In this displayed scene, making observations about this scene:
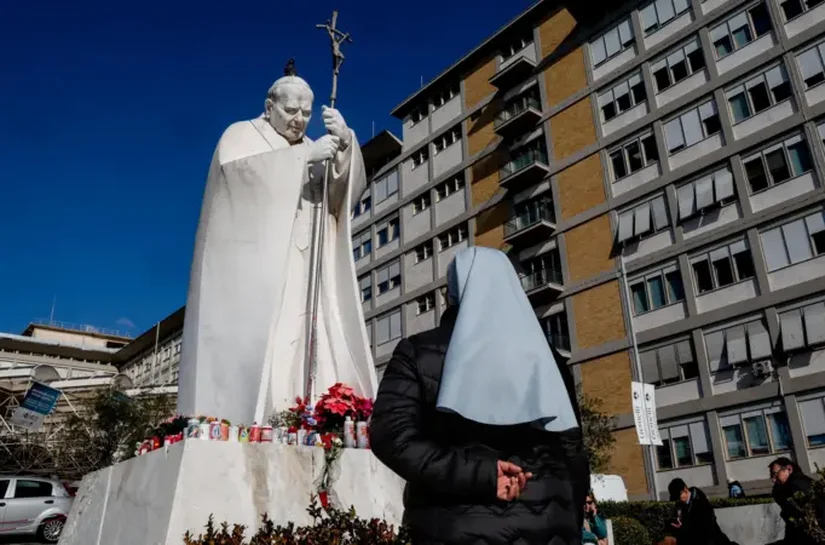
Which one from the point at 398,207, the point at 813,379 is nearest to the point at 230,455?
the point at 813,379

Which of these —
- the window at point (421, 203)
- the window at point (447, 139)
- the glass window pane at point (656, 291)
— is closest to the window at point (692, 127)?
the glass window pane at point (656, 291)

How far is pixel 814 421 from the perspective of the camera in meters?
23.3

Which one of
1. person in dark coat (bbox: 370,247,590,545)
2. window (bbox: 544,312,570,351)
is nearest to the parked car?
person in dark coat (bbox: 370,247,590,545)

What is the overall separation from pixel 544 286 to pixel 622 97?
944 centimetres

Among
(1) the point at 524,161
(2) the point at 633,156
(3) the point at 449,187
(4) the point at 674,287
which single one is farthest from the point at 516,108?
(4) the point at 674,287

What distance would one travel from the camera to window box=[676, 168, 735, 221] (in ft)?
90.6

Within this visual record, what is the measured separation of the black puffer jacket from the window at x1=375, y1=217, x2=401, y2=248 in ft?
139

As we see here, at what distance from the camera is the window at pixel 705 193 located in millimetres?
27625

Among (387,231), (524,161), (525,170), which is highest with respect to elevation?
(387,231)

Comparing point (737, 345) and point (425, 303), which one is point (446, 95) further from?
point (737, 345)

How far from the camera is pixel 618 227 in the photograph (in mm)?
31406

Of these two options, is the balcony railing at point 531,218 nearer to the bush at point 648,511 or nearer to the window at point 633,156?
the window at point 633,156

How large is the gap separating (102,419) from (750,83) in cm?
3002

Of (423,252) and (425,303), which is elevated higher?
(423,252)
